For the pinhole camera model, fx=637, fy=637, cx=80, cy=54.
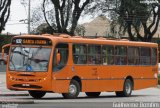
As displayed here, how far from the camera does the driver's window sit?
1063 inches

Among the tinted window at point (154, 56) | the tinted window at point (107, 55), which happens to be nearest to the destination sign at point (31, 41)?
the tinted window at point (107, 55)

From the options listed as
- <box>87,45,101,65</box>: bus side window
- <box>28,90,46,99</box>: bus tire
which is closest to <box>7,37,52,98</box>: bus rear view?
<box>28,90,46,99</box>: bus tire

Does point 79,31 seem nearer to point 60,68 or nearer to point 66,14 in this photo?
point 66,14

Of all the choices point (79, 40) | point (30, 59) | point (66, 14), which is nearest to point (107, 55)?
point (79, 40)

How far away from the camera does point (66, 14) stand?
69.3 m

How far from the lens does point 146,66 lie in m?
34.2

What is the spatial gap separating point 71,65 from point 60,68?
74 centimetres

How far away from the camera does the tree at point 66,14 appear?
68.5 metres

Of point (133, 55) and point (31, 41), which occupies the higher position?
point (31, 41)

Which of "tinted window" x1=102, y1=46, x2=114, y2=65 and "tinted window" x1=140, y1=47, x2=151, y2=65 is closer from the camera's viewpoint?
"tinted window" x1=102, y1=46, x2=114, y2=65

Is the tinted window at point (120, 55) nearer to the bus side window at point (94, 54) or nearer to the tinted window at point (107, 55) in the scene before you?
the tinted window at point (107, 55)

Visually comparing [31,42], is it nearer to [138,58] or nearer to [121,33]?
[138,58]

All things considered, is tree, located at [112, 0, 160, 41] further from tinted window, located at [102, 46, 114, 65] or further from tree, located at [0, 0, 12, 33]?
tinted window, located at [102, 46, 114, 65]

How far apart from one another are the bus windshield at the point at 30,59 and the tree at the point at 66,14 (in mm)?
40730
